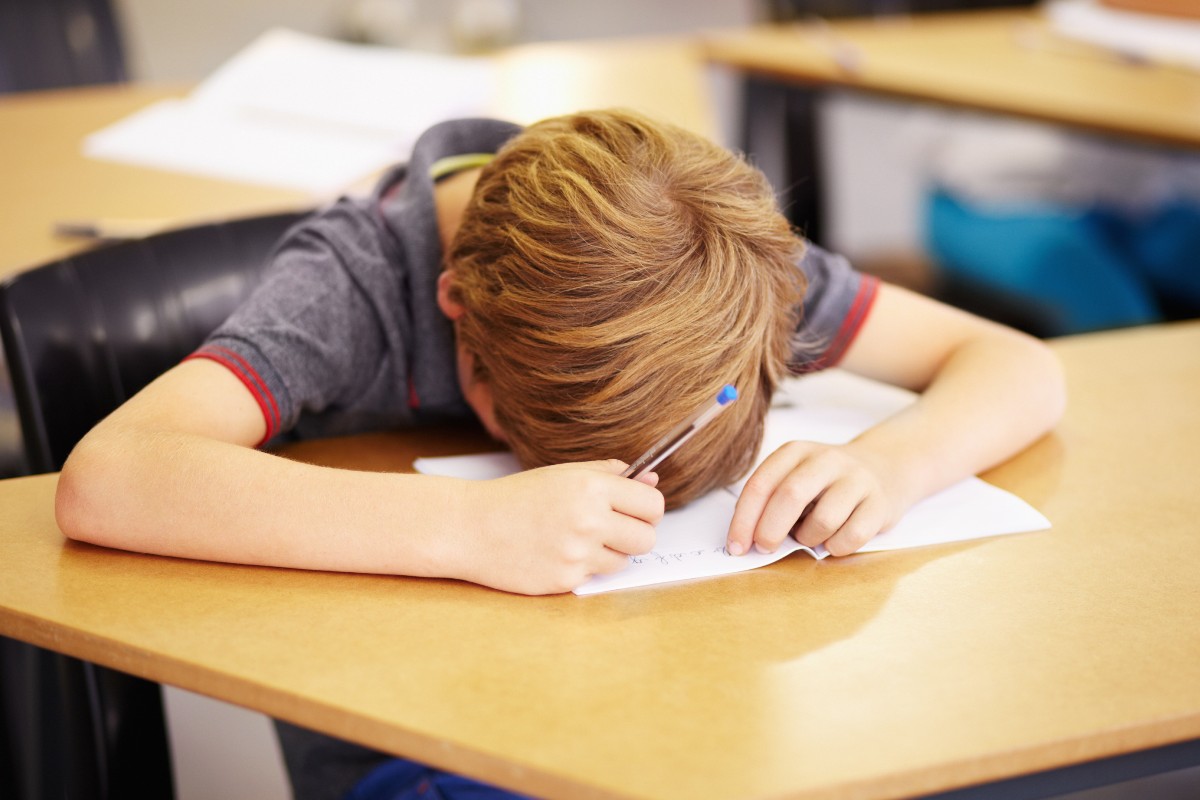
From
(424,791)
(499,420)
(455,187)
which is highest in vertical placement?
(455,187)

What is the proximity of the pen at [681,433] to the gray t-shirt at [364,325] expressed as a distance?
26cm

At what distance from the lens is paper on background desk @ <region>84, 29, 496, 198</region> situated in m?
1.65

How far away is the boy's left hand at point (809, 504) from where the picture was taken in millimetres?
802

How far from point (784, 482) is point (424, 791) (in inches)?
14.9

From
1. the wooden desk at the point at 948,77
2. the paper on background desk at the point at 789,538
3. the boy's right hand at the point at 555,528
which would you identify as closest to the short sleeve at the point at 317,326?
the paper on background desk at the point at 789,538

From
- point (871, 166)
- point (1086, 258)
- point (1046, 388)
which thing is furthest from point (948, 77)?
point (871, 166)

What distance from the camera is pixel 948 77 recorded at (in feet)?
6.79

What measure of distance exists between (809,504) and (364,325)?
1.30ft

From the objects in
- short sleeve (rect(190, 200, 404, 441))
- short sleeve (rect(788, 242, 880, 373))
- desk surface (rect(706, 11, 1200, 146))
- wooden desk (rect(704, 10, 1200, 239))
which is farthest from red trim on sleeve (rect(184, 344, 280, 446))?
desk surface (rect(706, 11, 1200, 146))

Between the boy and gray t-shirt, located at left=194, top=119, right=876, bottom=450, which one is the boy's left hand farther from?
gray t-shirt, located at left=194, top=119, right=876, bottom=450

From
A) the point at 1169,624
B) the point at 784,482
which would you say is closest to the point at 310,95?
the point at 784,482

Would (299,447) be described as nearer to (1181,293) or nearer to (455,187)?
(455,187)

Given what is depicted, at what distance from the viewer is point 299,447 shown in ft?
3.12

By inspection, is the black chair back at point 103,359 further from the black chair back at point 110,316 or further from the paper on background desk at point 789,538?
the paper on background desk at point 789,538
